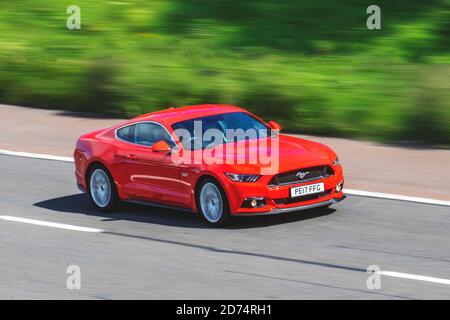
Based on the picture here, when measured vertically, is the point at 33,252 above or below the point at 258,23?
below

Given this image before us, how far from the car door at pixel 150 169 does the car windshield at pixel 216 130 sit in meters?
0.22

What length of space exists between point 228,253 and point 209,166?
1292mm

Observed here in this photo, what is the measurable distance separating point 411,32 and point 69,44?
7499 mm

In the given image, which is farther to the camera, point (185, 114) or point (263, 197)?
point (185, 114)

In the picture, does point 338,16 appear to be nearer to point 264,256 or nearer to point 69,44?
point 69,44

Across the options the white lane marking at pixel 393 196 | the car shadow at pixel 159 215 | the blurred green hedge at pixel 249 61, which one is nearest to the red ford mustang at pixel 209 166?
the car shadow at pixel 159 215

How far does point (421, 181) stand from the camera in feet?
46.0

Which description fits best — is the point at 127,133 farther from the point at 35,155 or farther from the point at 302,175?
the point at 35,155

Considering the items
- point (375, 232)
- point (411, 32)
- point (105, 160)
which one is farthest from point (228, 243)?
point (411, 32)

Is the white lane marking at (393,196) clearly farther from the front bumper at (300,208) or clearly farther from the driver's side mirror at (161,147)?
the driver's side mirror at (161,147)

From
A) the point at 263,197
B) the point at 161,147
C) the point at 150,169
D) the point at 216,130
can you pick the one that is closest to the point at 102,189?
the point at 150,169

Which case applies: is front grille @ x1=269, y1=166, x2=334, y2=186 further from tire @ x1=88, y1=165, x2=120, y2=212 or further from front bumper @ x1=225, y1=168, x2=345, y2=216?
tire @ x1=88, y1=165, x2=120, y2=212

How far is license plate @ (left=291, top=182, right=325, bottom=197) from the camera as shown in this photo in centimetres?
1156

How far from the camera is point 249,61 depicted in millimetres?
19688
